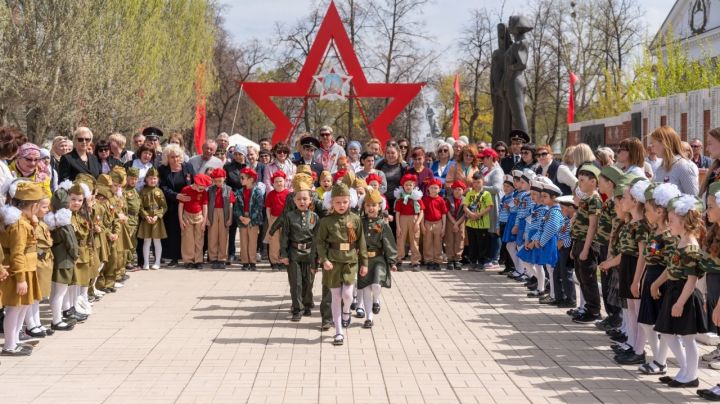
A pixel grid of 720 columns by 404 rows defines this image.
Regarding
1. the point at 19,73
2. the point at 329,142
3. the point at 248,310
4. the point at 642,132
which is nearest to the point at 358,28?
the point at 642,132

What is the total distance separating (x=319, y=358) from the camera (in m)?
6.84

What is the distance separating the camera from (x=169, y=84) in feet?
139

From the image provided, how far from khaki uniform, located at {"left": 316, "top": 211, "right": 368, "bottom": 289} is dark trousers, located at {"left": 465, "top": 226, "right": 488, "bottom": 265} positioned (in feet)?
18.0

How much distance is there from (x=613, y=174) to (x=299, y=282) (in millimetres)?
3532

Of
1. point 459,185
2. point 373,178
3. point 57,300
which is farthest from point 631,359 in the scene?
point 459,185

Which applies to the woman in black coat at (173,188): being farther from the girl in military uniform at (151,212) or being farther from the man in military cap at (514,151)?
the man in military cap at (514,151)

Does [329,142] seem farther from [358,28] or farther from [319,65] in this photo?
[358,28]

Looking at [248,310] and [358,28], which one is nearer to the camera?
[248,310]

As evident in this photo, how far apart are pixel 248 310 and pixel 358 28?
28335mm

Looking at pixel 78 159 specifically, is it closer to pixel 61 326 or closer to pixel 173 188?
pixel 173 188

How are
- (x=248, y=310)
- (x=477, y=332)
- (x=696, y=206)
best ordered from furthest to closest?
(x=248, y=310) < (x=477, y=332) < (x=696, y=206)

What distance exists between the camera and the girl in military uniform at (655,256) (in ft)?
19.7

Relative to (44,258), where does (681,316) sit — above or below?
below

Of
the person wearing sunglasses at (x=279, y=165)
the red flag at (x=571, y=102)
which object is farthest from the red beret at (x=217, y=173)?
the red flag at (x=571, y=102)
